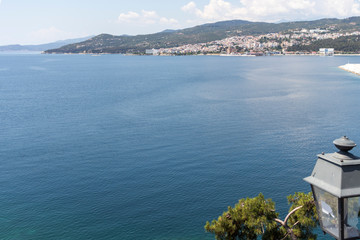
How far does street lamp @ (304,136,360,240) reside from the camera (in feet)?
10.0

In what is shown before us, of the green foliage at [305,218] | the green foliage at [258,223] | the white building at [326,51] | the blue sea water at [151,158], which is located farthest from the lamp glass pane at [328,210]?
the white building at [326,51]

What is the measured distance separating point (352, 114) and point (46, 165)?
113ft

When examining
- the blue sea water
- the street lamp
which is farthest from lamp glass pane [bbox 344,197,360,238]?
the blue sea water

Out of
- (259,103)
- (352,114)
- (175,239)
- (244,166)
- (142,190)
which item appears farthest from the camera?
(259,103)

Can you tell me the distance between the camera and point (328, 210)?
134 inches

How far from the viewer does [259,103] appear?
47438mm

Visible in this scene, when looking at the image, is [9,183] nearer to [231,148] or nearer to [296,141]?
[231,148]

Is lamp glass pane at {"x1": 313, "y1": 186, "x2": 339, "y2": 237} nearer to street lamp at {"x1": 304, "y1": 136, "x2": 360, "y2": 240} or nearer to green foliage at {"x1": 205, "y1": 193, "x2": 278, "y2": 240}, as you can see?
street lamp at {"x1": 304, "y1": 136, "x2": 360, "y2": 240}

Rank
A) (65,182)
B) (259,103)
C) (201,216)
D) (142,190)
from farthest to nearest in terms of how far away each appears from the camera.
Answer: (259,103) < (65,182) < (142,190) < (201,216)

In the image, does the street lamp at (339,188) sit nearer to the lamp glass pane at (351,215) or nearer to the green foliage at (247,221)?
the lamp glass pane at (351,215)

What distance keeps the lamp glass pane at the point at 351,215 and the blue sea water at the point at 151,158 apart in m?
13.4

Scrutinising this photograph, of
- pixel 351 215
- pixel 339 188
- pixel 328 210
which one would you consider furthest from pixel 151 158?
pixel 339 188

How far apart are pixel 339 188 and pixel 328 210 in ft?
1.55

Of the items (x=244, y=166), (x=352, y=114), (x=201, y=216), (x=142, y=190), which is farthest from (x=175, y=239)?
(x=352, y=114)
